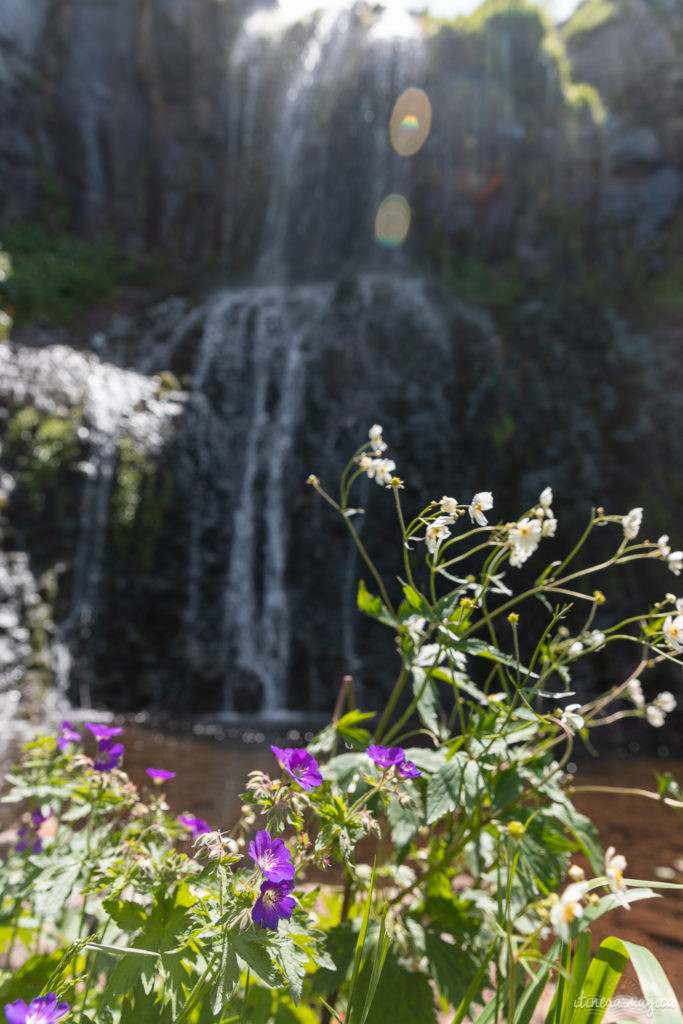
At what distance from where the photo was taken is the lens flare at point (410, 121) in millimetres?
12906

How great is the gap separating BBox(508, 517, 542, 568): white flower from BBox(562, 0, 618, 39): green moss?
18.3 m

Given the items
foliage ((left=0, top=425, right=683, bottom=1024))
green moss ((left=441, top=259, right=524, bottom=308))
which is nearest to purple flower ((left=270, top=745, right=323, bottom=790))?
foliage ((left=0, top=425, right=683, bottom=1024))

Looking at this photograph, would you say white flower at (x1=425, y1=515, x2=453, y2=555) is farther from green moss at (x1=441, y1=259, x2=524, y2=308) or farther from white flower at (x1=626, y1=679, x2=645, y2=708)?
green moss at (x1=441, y1=259, x2=524, y2=308)

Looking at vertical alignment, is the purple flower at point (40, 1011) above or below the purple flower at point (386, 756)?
below

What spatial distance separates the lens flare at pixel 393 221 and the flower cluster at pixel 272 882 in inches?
547

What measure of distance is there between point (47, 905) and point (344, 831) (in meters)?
0.72

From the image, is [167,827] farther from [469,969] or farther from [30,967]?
[469,969]

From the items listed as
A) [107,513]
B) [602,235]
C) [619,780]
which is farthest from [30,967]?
[602,235]

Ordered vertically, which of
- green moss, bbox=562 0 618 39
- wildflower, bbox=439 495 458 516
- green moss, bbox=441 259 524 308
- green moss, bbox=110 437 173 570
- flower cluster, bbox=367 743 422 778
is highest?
green moss, bbox=562 0 618 39

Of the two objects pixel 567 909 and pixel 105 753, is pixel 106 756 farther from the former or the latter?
pixel 567 909

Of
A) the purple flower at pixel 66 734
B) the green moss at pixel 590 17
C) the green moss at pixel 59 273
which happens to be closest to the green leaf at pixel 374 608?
the purple flower at pixel 66 734

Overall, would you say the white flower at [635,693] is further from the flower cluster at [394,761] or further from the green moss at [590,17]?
the green moss at [590,17]

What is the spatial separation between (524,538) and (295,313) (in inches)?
414

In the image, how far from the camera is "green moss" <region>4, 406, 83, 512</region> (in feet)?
24.0
